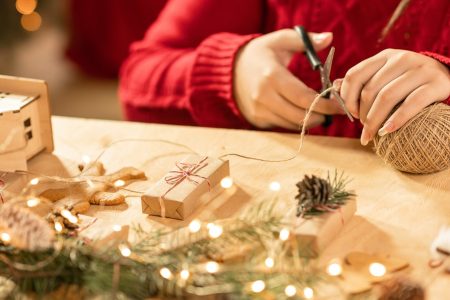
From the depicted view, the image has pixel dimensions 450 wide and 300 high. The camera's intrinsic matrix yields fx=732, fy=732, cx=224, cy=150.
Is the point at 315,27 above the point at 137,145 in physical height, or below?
above

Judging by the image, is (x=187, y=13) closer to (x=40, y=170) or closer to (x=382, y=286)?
(x=40, y=170)

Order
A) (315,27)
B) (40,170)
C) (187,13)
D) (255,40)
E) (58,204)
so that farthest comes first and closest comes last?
1. (187,13)
2. (315,27)
3. (255,40)
4. (40,170)
5. (58,204)

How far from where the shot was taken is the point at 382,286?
759 mm

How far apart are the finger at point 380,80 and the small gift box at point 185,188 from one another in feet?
0.69

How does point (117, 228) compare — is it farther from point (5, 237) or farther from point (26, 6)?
point (26, 6)

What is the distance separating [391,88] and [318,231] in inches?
10.2

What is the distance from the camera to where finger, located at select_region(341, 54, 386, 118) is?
0.99m

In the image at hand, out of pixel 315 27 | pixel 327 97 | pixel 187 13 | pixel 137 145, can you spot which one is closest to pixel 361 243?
pixel 327 97

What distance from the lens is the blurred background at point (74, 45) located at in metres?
2.38

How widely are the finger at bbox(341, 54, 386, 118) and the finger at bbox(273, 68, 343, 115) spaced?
7cm

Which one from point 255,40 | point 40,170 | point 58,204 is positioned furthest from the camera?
point 255,40

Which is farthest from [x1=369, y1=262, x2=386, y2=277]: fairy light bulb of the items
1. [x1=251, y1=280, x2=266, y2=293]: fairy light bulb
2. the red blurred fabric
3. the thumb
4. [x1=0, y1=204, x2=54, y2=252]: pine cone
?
the red blurred fabric

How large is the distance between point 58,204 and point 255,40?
46cm

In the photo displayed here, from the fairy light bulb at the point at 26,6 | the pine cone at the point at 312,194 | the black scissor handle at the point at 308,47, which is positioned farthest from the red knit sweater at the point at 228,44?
the fairy light bulb at the point at 26,6
